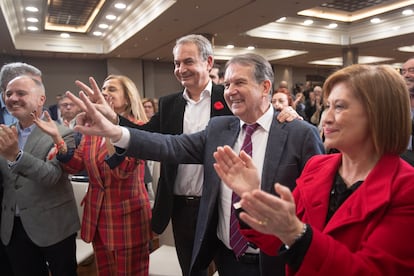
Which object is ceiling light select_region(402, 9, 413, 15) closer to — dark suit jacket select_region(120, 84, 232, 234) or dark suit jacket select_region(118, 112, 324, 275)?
dark suit jacket select_region(120, 84, 232, 234)

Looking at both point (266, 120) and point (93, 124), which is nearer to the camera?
point (93, 124)

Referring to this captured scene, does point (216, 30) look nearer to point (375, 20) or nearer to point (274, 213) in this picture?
point (375, 20)

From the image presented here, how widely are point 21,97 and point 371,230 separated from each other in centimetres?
172

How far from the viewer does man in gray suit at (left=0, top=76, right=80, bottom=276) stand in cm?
183

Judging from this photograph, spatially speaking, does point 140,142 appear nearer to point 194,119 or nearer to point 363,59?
→ point 194,119

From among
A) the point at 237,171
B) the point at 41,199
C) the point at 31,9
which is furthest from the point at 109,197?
the point at 31,9

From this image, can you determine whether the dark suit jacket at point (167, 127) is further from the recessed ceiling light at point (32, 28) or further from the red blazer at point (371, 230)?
the recessed ceiling light at point (32, 28)

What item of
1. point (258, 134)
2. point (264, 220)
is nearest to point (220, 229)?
point (258, 134)

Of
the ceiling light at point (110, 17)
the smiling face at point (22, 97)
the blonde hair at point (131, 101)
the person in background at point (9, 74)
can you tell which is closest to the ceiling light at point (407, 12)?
the ceiling light at point (110, 17)

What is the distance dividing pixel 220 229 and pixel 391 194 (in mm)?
809

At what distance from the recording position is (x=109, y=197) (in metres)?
1.90

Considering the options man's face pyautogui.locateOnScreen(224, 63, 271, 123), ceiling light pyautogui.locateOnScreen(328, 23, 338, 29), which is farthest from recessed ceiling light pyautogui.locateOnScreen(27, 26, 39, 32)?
man's face pyautogui.locateOnScreen(224, 63, 271, 123)

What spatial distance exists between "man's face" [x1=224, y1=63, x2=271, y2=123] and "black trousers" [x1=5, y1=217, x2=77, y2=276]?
46.4 inches

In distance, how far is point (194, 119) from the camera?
2.01 meters
